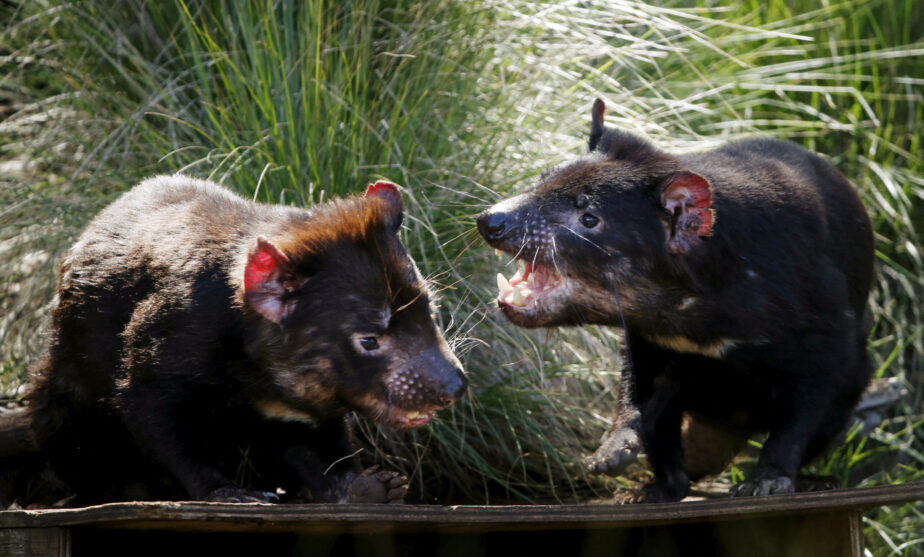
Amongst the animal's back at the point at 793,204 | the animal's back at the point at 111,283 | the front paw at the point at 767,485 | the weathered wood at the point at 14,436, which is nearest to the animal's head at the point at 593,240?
the animal's back at the point at 793,204

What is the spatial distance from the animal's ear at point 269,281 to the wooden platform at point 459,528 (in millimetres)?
537

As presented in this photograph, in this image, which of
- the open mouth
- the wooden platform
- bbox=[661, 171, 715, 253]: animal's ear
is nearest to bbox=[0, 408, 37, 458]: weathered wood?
the wooden platform

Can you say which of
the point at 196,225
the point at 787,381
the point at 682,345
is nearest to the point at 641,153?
the point at 682,345

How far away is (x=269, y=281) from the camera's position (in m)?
2.77

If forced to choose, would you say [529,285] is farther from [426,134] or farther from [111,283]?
[426,134]

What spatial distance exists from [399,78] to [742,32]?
2.15m

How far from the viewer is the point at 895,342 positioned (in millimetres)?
5496

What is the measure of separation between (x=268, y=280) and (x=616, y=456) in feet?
3.41

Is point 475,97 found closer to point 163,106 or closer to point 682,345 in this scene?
point 163,106

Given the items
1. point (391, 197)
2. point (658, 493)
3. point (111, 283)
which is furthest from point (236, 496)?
point (658, 493)

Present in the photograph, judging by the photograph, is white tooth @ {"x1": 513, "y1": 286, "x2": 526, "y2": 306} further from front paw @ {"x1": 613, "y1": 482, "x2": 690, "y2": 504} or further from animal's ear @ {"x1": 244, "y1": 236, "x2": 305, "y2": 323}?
front paw @ {"x1": 613, "y1": 482, "x2": 690, "y2": 504}

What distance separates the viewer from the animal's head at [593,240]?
9.93 feet

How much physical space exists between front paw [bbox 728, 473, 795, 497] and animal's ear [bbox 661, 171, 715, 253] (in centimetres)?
64

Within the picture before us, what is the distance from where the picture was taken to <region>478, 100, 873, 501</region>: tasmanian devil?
9.95 feet
